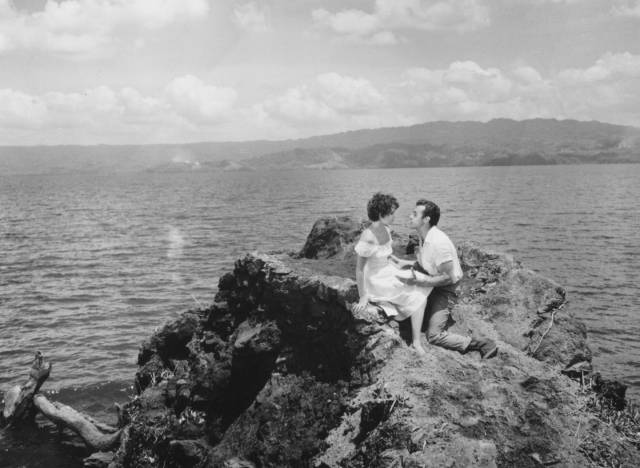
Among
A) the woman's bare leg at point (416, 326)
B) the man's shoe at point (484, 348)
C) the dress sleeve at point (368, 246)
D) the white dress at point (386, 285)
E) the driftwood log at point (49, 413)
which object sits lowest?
the driftwood log at point (49, 413)

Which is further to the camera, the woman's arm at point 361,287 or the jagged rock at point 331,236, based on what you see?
the jagged rock at point 331,236

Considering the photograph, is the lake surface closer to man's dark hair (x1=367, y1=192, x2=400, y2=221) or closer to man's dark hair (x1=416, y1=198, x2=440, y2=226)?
man's dark hair (x1=367, y1=192, x2=400, y2=221)

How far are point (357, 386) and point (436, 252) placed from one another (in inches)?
114

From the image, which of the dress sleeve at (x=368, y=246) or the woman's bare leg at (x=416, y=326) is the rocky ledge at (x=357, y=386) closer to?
the woman's bare leg at (x=416, y=326)

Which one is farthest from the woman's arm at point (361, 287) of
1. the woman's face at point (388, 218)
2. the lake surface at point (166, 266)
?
the lake surface at point (166, 266)

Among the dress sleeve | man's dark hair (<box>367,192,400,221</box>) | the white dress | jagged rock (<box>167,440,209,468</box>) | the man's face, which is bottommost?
jagged rock (<box>167,440,209,468</box>)

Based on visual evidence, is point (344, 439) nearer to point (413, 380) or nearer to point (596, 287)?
point (413, 380)

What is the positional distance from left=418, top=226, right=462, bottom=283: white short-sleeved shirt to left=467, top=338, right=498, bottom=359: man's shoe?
1.35m

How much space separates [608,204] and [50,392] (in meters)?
73.3

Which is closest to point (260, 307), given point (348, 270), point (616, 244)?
point (348, 270)

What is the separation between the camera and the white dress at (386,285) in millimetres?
9727

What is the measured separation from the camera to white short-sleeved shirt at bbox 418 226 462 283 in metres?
9.62

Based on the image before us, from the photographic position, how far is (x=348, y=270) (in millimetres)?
12883

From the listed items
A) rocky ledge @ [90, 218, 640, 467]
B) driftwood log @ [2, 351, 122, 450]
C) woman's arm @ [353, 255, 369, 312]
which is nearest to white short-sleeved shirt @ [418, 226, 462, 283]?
woman's arm @ [353, 255, 369, 312]
